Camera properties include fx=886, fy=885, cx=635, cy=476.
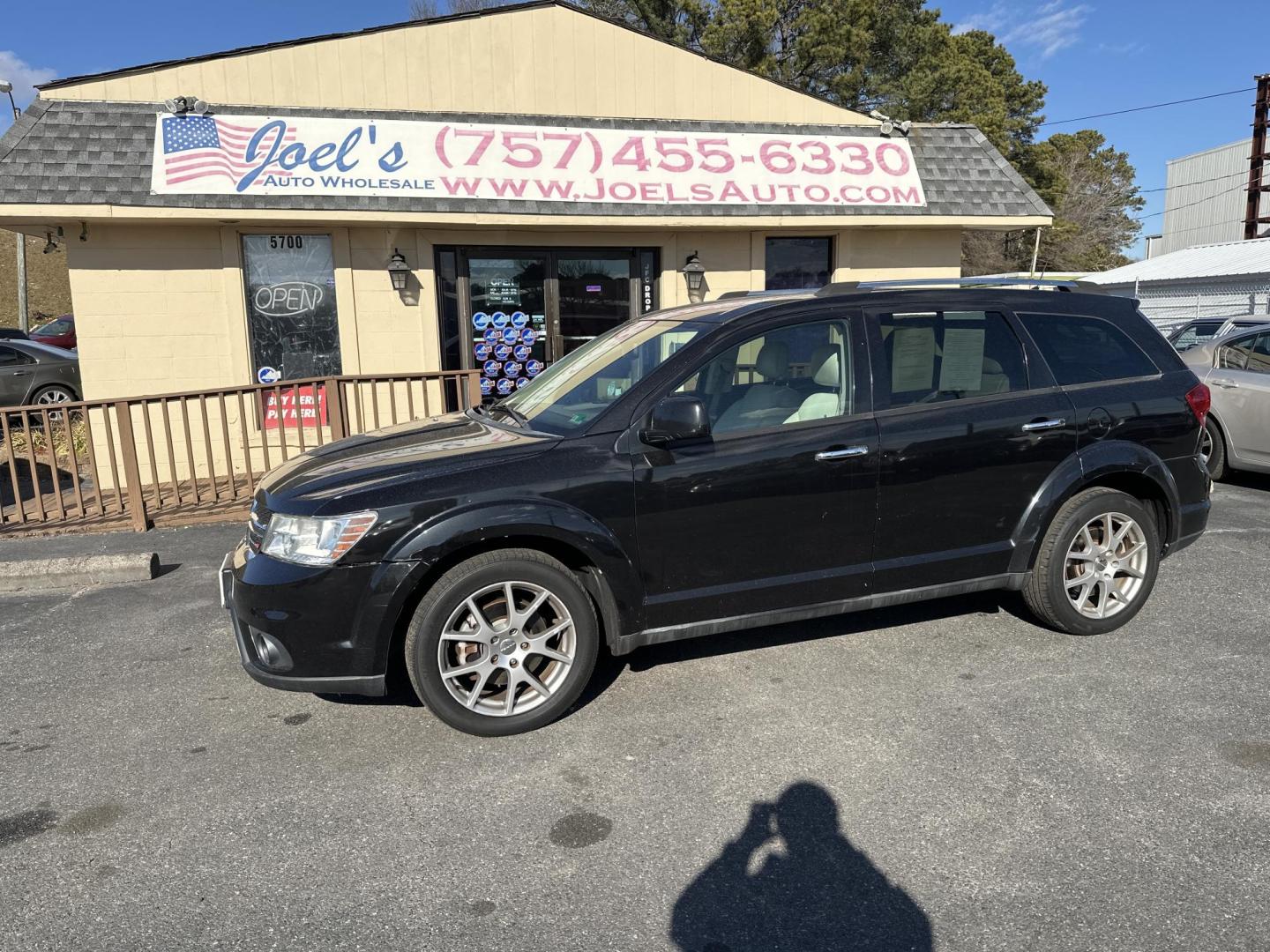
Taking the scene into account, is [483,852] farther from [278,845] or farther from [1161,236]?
[1161,236]

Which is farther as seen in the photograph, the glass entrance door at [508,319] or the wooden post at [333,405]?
the glass entrance door at [508,319]

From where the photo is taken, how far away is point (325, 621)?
349 centimetres

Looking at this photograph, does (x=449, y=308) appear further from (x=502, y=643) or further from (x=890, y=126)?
(x=502, y=643)

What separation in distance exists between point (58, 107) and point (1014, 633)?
31.8 feet

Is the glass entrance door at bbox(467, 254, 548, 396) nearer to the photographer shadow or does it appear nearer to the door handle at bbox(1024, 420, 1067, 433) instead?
the door handle at bbox(1024, 420, 1067, 433)

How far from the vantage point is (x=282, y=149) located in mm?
8844

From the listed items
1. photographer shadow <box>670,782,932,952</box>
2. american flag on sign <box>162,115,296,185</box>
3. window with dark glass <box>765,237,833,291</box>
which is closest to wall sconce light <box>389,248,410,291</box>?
american flag on sign <box>162,115,296,185</box>

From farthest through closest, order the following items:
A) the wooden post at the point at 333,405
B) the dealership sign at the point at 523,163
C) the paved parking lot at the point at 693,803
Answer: the dealership sign at the point at 523,163
the wooden post at the point at 333,405
the paved parking lot at the point at 693,803

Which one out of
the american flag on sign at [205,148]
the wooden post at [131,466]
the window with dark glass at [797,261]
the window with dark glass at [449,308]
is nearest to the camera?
the wooden post at [131,466]

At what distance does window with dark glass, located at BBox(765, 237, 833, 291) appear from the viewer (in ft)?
35.7

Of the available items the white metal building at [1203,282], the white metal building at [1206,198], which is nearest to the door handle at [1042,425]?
the white metal building at [1203,282]

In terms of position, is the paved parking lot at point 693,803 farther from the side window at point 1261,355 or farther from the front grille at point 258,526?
the side window at point 1261,355

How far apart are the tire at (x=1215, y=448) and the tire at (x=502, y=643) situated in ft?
24.3

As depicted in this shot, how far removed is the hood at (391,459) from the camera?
11.9 feet
